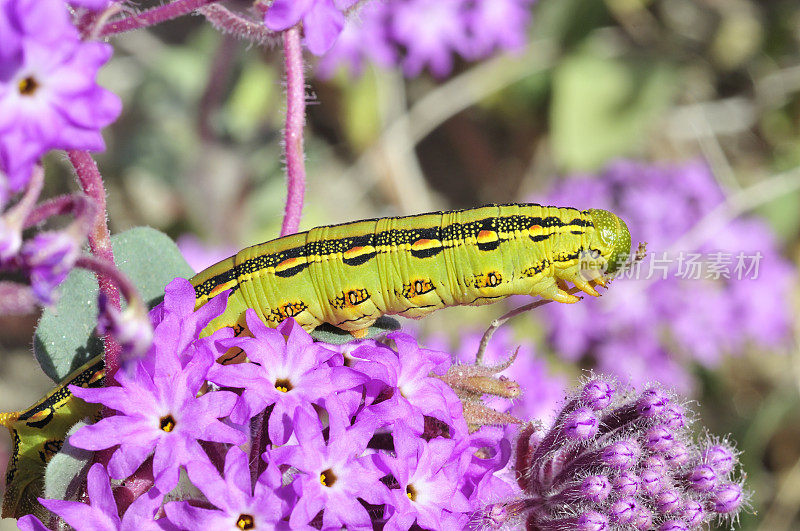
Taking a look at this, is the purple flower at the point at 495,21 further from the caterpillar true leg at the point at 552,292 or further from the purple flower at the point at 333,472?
the purple flower at the point at 333,472

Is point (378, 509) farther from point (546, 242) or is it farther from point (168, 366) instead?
point (546, 242)

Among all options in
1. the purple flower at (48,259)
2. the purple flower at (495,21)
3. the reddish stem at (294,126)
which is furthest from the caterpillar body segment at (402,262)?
the purple flower at (495,21)

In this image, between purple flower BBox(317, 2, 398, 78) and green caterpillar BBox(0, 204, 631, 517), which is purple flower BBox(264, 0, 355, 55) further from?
purple flower BBox(317, 2, 398, 78)

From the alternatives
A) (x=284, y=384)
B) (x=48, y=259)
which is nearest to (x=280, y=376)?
(x=284, y=384)

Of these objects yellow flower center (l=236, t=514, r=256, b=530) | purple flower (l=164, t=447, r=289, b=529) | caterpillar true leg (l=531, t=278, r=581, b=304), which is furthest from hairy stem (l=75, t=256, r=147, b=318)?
caterpillar true leg (l=531, t=278, r=581, b=304)

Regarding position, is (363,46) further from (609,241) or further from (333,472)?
(333,472)

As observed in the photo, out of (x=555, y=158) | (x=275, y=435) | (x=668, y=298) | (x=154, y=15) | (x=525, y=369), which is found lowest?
(x=275, y=435)
